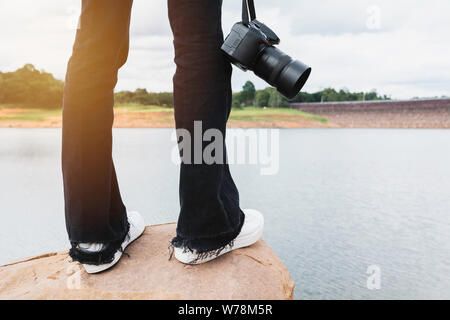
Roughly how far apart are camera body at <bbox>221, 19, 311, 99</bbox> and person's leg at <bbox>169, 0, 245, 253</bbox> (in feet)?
0.14

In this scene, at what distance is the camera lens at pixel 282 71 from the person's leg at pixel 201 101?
89mm

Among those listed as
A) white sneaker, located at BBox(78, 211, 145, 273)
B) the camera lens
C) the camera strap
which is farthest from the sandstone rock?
the camera strap

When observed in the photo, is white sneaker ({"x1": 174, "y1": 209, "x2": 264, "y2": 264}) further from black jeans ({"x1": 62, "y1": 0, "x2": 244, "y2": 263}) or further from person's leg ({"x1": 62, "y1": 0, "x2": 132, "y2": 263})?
person's leg ({"x1": 62, "y1": 0, "x2": 132, "y2": 263})

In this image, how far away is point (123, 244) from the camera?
106 centimetres

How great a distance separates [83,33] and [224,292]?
0.70m

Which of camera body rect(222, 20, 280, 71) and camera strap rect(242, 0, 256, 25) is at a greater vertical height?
camera strap rect(242, 0, 256, 25)

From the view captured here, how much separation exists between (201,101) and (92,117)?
0.84ft

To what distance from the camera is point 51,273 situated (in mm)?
1030

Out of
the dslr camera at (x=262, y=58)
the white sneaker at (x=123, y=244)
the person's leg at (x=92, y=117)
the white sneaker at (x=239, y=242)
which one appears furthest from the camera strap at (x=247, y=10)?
the white sneaker at (x=123, y=244)

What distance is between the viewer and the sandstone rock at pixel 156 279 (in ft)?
2.98

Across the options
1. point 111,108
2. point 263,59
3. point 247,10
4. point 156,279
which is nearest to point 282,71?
point 263,59

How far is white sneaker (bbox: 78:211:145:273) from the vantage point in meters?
0.91

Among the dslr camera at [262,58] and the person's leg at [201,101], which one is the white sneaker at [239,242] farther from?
the dslr camera at [262,58]
